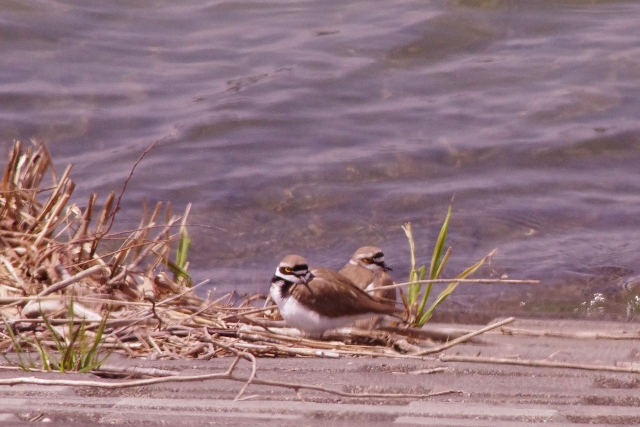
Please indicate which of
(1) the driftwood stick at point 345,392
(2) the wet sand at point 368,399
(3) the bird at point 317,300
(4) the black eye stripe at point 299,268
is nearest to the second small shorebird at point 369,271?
(3) the bird at point 317,300

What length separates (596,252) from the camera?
9.66 m

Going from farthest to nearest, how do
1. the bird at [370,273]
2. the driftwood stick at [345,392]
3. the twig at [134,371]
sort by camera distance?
the bird at [370,273], the twig at [134,371], the driftwood stick at [345,392]

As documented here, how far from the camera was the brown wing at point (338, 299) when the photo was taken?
19.6ft

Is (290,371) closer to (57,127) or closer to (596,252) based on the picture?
(596,252)

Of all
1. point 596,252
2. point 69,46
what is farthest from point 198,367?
point 69,46

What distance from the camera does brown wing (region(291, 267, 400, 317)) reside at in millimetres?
5977

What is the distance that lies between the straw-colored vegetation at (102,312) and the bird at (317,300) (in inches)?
6.1

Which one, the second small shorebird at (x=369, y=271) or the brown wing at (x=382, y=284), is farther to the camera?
the second small shorebird at (x=369, y=271)

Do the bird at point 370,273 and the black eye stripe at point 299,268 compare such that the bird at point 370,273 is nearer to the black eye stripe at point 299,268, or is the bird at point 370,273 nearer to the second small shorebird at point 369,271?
the second small shorebird at point 369,271

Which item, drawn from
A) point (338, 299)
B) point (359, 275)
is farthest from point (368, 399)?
point (359, 275)

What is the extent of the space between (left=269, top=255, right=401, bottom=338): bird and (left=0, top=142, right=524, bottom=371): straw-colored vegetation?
6.1 inches

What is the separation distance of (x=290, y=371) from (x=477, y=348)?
1.28 meters

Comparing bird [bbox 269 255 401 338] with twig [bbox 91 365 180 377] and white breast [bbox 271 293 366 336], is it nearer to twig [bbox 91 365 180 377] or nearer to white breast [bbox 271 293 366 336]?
white breast [bbox 271 293 366 336]

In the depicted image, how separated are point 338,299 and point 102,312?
1546 mm
